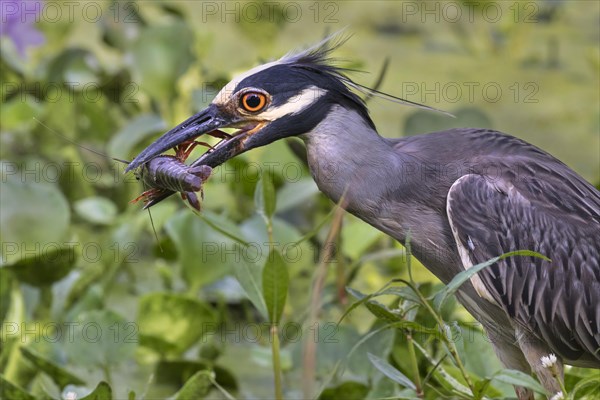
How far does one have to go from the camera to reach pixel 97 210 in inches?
201

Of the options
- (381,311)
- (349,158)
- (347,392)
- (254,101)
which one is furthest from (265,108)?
(347,392)

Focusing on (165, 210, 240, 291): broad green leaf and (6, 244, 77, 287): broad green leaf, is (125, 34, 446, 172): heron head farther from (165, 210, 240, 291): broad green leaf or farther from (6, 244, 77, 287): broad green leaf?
(165, 210, 240, 291): broad green leaf

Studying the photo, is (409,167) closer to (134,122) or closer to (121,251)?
(121,251)

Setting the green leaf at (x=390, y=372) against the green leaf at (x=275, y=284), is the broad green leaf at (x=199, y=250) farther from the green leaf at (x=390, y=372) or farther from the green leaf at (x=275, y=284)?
the green leaf at (x=390, y=372)

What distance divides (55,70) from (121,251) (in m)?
1.86

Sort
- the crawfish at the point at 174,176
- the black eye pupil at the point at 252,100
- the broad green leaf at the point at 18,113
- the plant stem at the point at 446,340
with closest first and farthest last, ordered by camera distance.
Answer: the plant stem at the point at 446,340
the crawfish at the point at 174,176
the black eye pupil at the point at 252,100
the broad green leaf at the point at 18,113

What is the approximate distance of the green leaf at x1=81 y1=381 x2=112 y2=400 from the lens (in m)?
3.29

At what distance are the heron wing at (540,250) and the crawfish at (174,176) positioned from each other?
2.16ft

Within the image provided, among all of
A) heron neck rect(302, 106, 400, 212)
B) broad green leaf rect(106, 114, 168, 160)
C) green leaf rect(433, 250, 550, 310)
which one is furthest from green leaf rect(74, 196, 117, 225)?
green leaf rect(433, 250, 550, 310)

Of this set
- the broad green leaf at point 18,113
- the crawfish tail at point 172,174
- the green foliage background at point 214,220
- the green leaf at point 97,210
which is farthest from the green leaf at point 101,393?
the broad green leaf at point 18,113

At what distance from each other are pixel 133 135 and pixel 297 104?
2108mm

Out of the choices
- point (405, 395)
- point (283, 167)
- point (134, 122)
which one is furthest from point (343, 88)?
point (134, 122)

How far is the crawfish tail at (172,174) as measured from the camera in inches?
120

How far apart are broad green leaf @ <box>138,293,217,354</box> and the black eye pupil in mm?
1071
